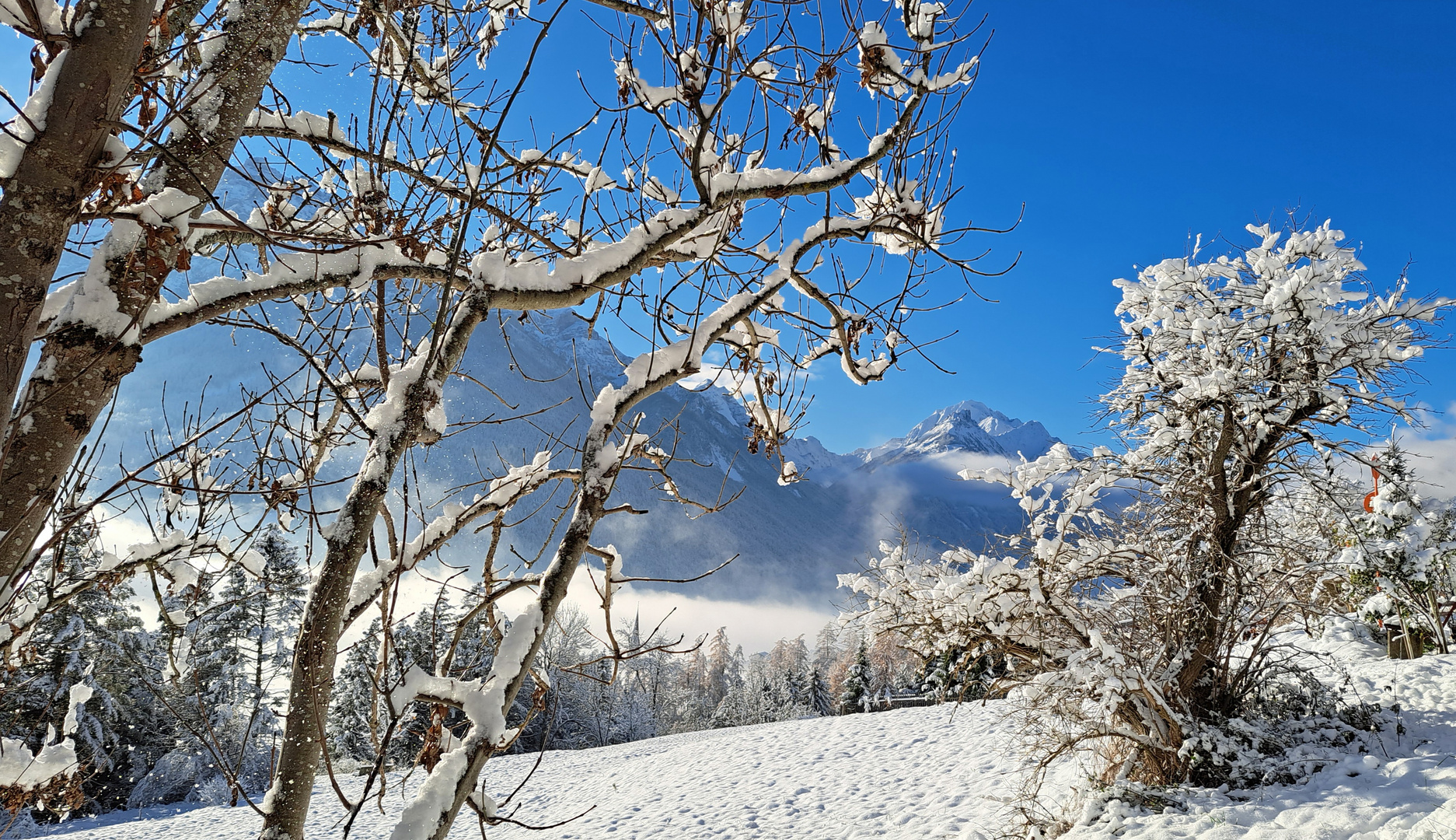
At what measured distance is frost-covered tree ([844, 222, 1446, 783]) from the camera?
5.68m

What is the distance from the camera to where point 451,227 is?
8.41 feet

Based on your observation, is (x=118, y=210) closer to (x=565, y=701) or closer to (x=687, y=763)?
(x=687, y=763)

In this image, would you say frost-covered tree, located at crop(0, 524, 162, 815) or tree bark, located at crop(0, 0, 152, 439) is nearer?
tree bark, located at crop(0, 0, 152, 439)

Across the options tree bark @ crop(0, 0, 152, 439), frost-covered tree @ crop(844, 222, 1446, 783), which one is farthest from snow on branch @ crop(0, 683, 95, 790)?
frost-covered tree @ crop(844, 222, 1446, 783)

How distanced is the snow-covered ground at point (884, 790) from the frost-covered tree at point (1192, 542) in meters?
0.77

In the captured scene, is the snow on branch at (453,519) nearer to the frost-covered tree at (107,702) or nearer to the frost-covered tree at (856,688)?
the frost-covered tree at (107,702)

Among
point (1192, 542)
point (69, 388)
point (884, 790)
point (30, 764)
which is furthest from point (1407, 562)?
point (30, 764)

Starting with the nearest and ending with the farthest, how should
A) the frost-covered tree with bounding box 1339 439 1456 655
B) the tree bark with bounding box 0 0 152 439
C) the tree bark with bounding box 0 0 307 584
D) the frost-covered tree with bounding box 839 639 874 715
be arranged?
the tree bark with bounding box 0 0 152 439
the tree bark with bounding box 0 0 307 584
the frost-covered tree with bounding box 1339 439 1456 655
the frost-covered tree with bounding box 839 639 874 715

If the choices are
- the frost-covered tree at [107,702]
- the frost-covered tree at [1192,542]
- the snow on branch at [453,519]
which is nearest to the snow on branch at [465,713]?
the snow on branch at [453,519]

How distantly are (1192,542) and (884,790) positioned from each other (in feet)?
22.8

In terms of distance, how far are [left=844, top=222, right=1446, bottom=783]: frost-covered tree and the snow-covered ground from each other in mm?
773

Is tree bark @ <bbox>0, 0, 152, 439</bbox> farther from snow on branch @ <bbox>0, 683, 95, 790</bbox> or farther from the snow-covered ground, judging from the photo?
the snow-covered ground

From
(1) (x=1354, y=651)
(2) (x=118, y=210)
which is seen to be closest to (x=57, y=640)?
(2) (x=118, y=210)

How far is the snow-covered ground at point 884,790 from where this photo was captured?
5137mm
